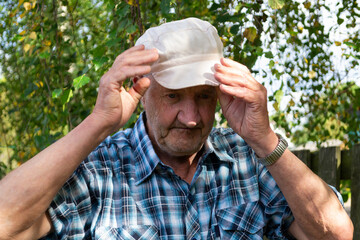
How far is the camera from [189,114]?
71.3 inches

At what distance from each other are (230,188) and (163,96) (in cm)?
44

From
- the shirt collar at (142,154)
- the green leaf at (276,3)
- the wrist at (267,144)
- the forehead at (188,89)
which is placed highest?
the green leaf at (276,3)

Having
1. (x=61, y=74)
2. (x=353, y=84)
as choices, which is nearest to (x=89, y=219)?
(x=61, y=74)

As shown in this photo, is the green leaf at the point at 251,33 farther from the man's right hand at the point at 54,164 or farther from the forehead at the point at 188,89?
the man's right hand at the point at 54,164

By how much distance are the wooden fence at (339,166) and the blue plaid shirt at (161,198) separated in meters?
1.02

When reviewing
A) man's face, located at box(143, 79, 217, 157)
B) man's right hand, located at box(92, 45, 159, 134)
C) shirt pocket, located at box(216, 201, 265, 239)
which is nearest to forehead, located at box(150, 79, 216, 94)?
man's face, located at box(143, 79, 217, 157)

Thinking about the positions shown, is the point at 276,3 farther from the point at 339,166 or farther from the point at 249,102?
the point at 339,166

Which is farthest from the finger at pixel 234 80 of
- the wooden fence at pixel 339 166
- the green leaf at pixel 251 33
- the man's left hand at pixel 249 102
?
the wooden fence at pixel 339 166

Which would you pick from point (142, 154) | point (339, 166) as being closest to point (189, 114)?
point (142, 154)

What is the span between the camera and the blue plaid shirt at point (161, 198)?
1709mm

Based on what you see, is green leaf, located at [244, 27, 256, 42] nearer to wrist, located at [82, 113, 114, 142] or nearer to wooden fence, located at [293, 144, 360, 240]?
wooden fence, located at [293, 144, 360, 240]

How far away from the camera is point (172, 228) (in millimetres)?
1785

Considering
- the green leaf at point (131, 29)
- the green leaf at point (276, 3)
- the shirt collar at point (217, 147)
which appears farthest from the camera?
the green leaf at point (131, 29)

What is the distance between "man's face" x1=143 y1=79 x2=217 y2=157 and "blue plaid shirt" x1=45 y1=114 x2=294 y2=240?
90mm
